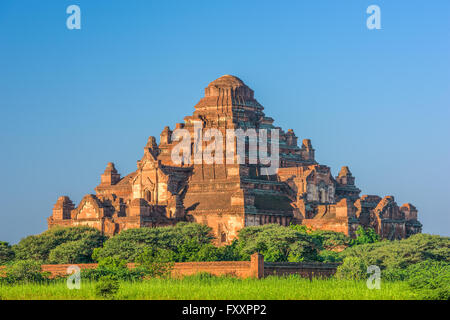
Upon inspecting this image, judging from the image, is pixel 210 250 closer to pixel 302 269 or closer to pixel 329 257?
pixel 302 269

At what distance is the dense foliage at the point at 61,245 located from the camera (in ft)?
311

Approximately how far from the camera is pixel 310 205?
10694cm

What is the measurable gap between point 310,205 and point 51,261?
23922mm

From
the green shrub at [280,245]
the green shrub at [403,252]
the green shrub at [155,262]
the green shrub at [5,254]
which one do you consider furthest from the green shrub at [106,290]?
the green shrub at [5,254]

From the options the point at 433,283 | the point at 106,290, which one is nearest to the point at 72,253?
the point at 106,290

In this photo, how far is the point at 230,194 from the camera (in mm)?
104688

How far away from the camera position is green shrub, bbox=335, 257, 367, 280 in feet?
264

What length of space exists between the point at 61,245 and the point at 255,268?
23031mm

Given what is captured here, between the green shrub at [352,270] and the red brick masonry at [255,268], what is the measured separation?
1838mm

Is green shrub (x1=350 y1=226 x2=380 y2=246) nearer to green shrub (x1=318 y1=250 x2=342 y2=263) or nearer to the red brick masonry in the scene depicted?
green shrub (x1=318 y1=250 x2=342 y2=263)

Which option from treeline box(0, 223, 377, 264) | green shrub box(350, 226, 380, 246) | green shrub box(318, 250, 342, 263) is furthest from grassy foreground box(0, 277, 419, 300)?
green shrub box(350, 226, 380, 246)
